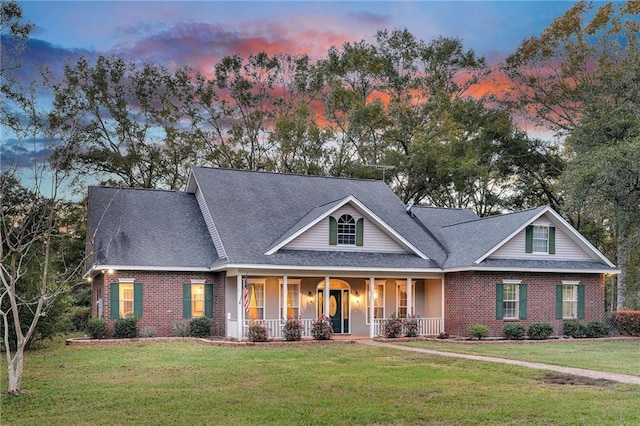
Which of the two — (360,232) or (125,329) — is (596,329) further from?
(125,329)

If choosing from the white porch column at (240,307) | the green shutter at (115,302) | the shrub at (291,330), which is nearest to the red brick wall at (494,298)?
the shrub at (291,330)

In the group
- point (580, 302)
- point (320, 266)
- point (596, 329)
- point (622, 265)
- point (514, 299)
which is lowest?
point (596, 329)

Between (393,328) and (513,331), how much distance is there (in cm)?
426

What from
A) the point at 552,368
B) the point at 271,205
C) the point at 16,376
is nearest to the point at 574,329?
the point at 552,368

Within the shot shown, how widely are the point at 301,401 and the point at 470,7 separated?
57.1 ft

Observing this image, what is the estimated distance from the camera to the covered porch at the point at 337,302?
23.6 metres

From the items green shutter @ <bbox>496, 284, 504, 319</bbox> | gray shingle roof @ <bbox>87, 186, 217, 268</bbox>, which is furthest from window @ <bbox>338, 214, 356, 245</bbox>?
green shutter @ <bbox>496, 284, 504, 319</bbox>

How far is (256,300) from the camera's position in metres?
24.9

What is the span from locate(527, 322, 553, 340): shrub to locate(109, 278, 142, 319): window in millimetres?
14121

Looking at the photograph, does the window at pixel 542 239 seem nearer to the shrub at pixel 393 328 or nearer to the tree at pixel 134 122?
the shrub at pixel 393 328

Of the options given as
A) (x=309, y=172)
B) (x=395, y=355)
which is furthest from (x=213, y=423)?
(x=309, y=172)

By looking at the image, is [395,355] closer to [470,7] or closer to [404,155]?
[470,7]

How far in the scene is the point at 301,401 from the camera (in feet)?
36.4

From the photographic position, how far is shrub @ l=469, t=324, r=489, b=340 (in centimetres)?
2347
